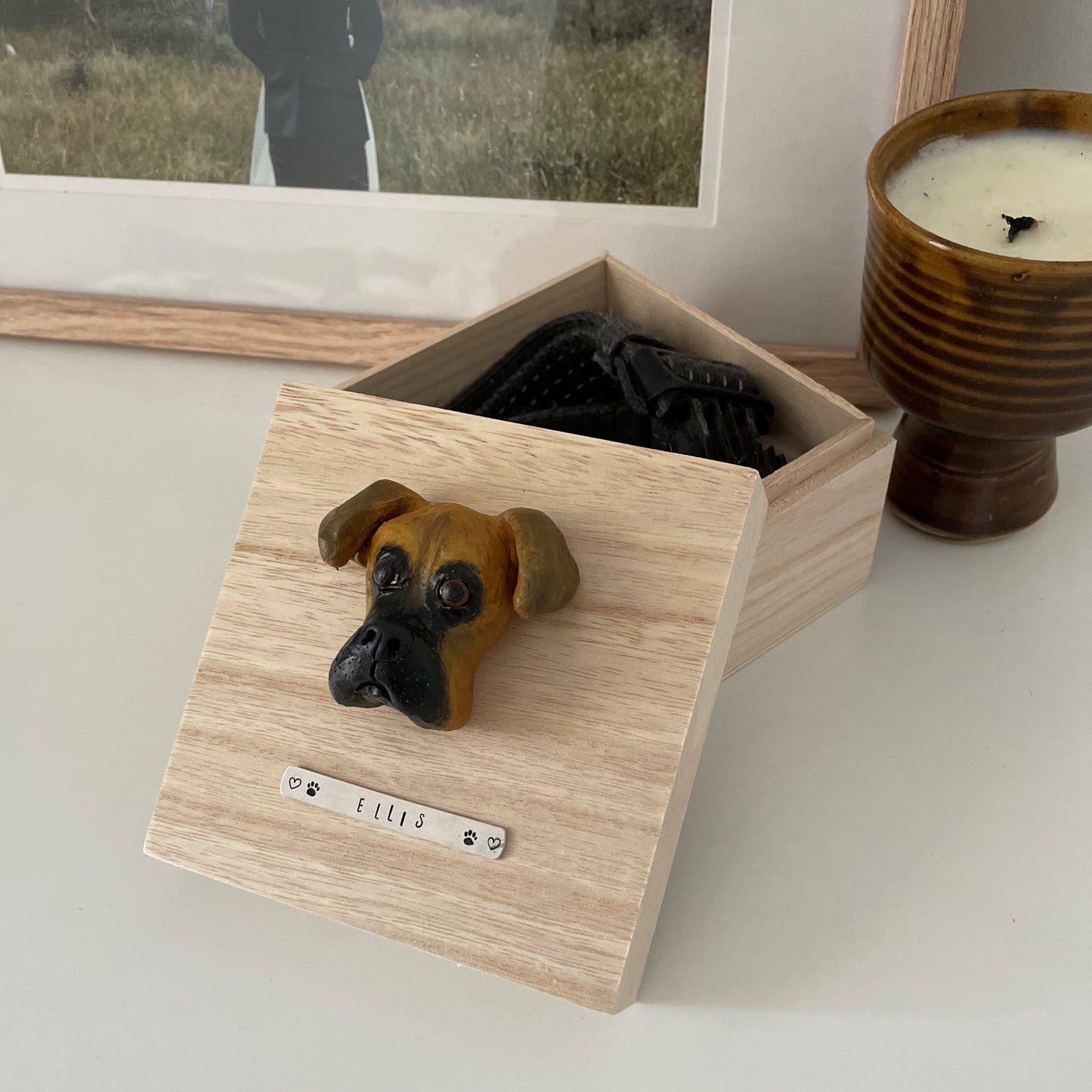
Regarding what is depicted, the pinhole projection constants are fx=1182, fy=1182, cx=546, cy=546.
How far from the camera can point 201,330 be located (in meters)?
0.83

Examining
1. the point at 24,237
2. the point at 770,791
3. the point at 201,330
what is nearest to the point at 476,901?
the point at 770,791

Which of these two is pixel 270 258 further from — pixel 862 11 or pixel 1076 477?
pixel 1076 477

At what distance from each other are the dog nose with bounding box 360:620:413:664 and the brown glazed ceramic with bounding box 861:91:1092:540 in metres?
0.30

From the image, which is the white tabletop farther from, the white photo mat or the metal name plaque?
the white photo mat

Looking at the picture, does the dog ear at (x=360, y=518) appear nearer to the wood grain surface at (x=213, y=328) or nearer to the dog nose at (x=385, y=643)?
the dog nose at (x=385, y=643)

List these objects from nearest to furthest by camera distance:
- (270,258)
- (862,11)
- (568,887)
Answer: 1. (568,887)
2. (862,11)
3. (270,258)

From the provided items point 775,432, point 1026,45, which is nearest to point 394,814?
point 775,432

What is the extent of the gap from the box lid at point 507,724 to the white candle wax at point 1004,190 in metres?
0.19

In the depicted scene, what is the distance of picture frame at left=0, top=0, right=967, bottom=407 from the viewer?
2.18ft

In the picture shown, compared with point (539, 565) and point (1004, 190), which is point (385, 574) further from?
point (1004, 190)

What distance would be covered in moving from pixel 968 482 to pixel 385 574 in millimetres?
351

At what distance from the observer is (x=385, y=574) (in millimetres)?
503

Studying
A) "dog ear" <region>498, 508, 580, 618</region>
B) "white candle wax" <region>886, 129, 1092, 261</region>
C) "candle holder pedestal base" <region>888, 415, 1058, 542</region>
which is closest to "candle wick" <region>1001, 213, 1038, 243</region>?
"white candle wax" <region>886, 129, 1092, 261</region>

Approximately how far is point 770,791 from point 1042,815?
13 centimetres
